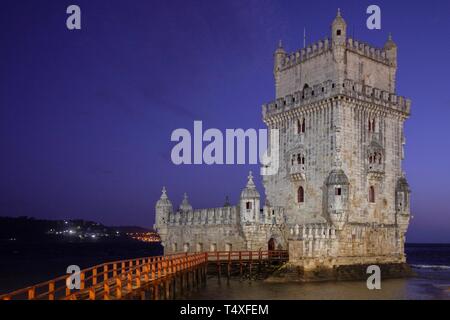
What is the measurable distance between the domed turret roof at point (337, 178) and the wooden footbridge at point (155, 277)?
6850mm

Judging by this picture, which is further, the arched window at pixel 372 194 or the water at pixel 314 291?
the arched window at pixel 372 194

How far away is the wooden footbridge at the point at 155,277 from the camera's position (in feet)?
68.4

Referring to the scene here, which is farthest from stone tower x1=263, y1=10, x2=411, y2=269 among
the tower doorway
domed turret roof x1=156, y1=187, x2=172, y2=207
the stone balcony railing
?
domed turret roof x1=156, y1=187, x2=172, y2=207

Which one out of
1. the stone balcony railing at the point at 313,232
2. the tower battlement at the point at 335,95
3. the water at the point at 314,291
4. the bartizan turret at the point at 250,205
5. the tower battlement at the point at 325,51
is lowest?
the water at the point at 314,291

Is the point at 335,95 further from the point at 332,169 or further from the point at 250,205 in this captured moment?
the point at 250,205

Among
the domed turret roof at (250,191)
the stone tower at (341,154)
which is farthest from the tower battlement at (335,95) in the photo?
the domed turret roof at (250,191)

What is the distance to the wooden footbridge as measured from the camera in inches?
821

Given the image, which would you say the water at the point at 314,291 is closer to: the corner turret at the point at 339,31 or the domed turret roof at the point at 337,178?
the domed turret roof at the point at 337,178

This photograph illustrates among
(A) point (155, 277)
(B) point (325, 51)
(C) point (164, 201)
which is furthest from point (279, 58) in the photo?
(A) point (155, 277)

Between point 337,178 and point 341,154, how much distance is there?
83.2 inches

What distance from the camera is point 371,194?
143 ft

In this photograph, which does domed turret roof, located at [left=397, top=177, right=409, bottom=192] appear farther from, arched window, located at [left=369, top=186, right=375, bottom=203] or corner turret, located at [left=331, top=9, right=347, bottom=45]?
corner turret, located at [left=331, top=9, right=347, bottom=45]

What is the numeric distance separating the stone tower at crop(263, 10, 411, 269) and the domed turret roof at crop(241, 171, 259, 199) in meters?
3.51
